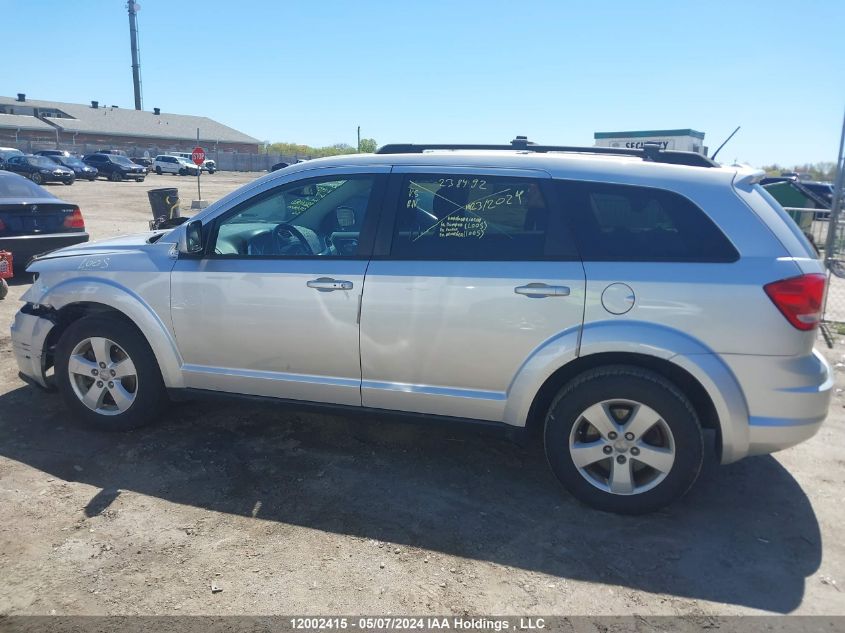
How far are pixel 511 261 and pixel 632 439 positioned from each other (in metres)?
1.15

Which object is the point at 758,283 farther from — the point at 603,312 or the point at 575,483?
the point at 575,483

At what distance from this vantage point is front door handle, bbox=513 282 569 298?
3.32 meters

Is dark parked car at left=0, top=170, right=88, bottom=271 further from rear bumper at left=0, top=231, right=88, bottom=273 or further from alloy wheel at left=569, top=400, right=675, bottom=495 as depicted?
alloy wheel at left=569, top=400, right=675, bottom=495

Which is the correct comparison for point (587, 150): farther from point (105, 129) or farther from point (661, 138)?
point (105, 129)

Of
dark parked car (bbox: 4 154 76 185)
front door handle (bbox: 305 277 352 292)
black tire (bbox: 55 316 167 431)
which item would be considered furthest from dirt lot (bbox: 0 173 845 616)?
dark parked car (bbox: 4 154 76 185)

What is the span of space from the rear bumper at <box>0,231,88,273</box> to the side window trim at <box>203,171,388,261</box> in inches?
235

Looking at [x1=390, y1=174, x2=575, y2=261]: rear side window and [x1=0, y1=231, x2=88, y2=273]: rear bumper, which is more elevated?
[x1=390, y1=174, x2=575, y2=261]: rear side window

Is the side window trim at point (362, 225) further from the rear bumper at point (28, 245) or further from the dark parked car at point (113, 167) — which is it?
the dark parked car at point (113, 167)

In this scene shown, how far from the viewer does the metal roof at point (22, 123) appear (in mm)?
56438

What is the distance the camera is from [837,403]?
16.9ft

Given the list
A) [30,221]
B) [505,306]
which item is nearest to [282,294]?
[505,306]

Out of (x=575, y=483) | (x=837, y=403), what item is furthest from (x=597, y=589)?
(x=837, y=403)

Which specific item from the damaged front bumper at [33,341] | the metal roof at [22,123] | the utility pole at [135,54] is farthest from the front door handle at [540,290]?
the utility pole at [135,54]

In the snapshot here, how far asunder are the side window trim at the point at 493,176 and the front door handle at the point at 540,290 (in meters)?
0.16
